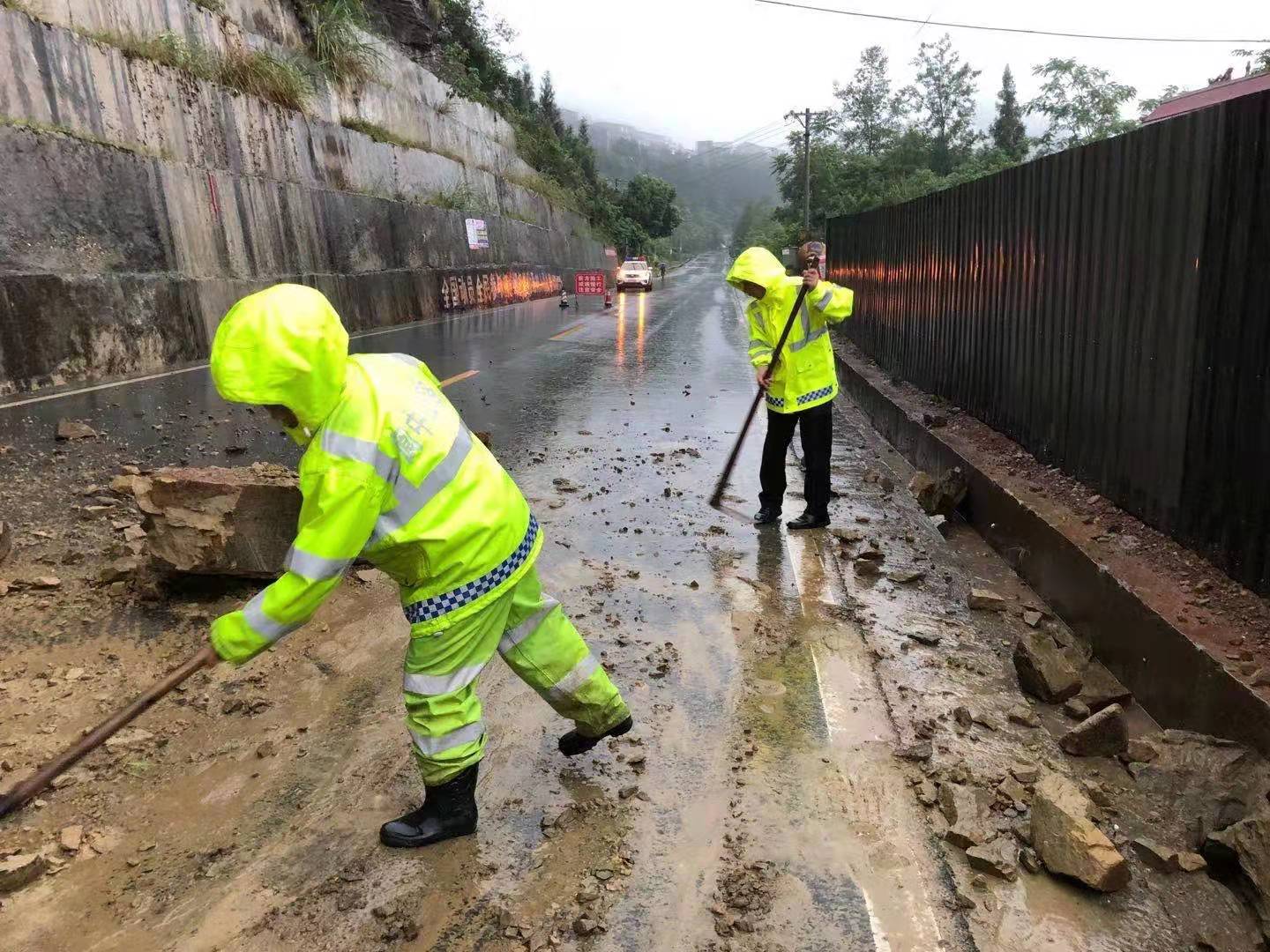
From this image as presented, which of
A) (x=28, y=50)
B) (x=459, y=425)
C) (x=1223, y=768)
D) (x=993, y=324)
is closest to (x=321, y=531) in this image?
(x=459, y=425)

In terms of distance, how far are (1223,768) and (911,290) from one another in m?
7.17

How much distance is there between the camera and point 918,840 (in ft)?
8.35

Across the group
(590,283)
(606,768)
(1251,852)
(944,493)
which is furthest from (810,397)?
(590,283)

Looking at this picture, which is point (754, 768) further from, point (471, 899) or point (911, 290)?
point (911, 290)

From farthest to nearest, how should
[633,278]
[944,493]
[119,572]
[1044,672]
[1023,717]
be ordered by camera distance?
[633,278] → [944,493] → [119,572] → [1044,672] → [1023,717]

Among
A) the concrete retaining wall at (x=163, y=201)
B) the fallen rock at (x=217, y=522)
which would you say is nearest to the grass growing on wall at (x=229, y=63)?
the concrete retaining wall at (x=163, y=201)

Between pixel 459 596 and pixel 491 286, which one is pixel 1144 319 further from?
pixel 491 286

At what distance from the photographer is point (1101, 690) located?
3463mm

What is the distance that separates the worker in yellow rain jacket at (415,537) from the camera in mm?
2061

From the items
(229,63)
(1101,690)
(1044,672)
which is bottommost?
(1101,690)

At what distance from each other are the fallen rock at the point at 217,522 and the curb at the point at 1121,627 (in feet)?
11.7

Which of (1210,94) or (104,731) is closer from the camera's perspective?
(104,731)

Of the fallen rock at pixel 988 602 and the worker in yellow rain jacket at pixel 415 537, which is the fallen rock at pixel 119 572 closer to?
the worker in yellow rain jacket at pixel 415 537

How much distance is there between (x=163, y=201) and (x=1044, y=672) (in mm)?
12796
